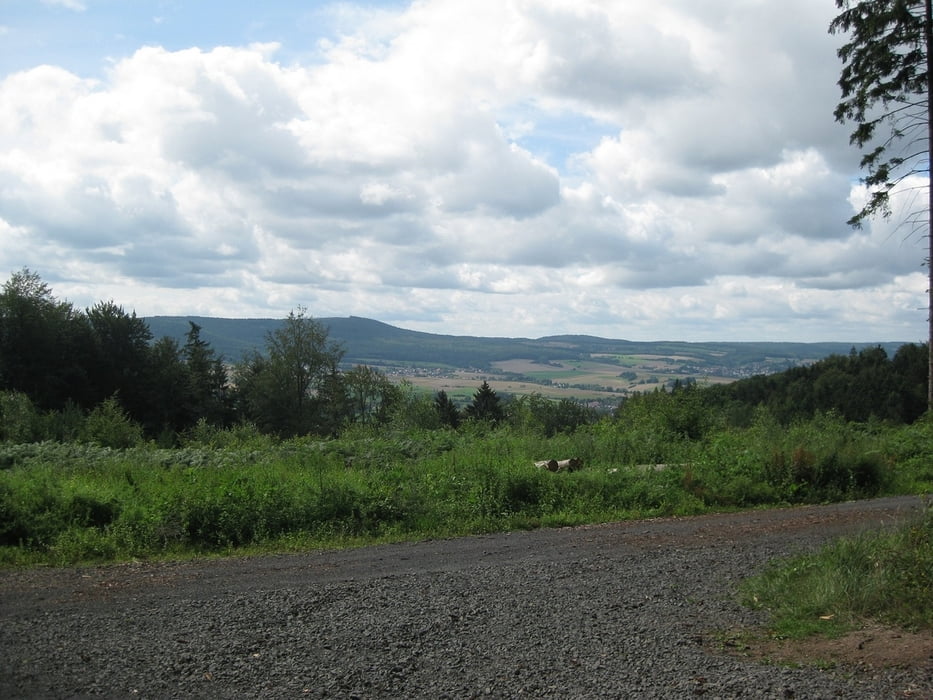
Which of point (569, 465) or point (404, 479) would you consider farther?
point (569, 465)

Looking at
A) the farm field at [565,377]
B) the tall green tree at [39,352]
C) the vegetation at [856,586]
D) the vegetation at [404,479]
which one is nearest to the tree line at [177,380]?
the tall green tree at [39,352]

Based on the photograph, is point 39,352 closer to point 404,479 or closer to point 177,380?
point 177,380

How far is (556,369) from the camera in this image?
153 meters

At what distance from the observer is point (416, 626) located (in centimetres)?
651

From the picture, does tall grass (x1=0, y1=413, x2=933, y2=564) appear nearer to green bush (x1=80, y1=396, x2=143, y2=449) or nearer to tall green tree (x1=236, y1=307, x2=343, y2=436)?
green bush (x1=80, y1=396, x2=143, y2=449)

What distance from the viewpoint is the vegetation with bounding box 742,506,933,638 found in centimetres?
621

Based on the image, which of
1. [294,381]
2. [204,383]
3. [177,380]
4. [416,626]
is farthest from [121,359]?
[416,626]

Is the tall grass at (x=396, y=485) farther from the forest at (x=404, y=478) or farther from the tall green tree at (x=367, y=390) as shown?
the tall green tree at (x=367, y=390)

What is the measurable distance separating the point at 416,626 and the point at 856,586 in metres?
3.71

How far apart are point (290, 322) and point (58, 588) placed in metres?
69.4

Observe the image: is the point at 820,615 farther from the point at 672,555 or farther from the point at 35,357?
the point at 35,357

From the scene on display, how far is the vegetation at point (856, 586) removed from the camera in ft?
20.4

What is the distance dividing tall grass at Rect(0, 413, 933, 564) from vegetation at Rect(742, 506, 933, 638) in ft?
15.8

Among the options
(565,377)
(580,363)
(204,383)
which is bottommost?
(565,377)
